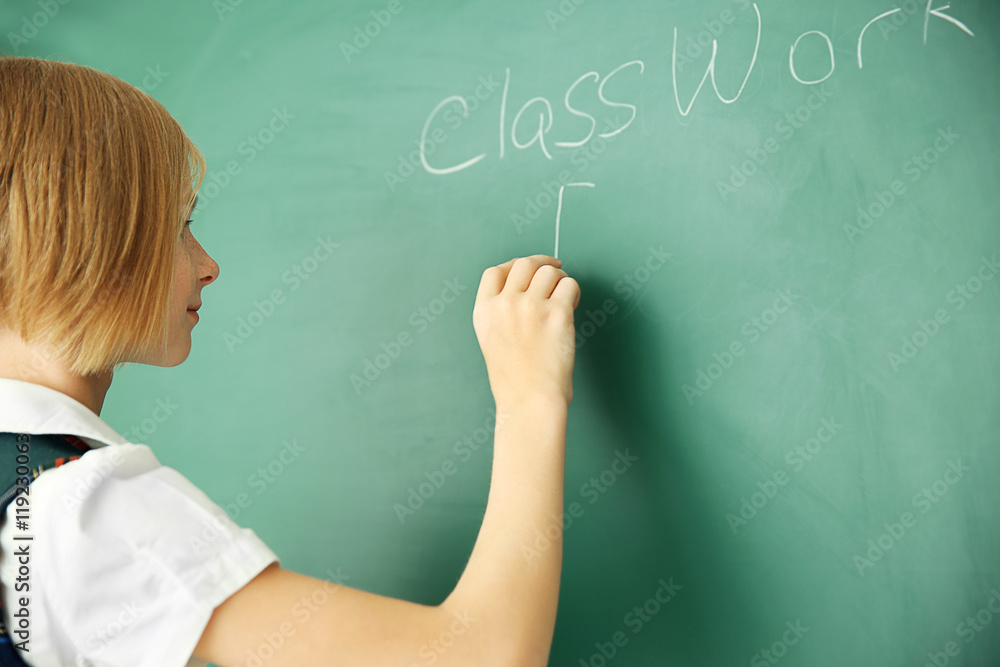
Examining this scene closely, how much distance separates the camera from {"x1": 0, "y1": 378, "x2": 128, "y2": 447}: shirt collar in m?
0.49

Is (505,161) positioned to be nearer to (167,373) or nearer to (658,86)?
(658,86)

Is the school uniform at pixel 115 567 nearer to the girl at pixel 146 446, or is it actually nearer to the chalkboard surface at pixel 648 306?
the girl at pixel 146 446

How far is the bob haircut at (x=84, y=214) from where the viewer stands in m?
0.50

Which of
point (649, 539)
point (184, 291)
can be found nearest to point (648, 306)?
point (649, 539)

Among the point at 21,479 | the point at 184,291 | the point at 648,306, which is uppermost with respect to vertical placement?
the point at 648,306

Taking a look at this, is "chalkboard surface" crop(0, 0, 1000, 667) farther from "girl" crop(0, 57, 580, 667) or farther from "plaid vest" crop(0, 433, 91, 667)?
"plaid vest" crop(0, 433, 91, 667)

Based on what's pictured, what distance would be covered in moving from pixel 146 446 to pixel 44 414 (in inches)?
3.8

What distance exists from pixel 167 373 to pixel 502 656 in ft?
2.28

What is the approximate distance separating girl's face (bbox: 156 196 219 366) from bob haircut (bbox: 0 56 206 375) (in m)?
0.03

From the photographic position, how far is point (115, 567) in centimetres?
43

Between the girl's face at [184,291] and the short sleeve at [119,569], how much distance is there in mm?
199

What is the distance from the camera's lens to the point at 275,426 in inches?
33.5

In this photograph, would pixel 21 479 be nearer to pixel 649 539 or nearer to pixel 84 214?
pixel 84 214

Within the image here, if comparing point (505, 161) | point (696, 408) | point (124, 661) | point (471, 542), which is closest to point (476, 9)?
point (505, 161)
